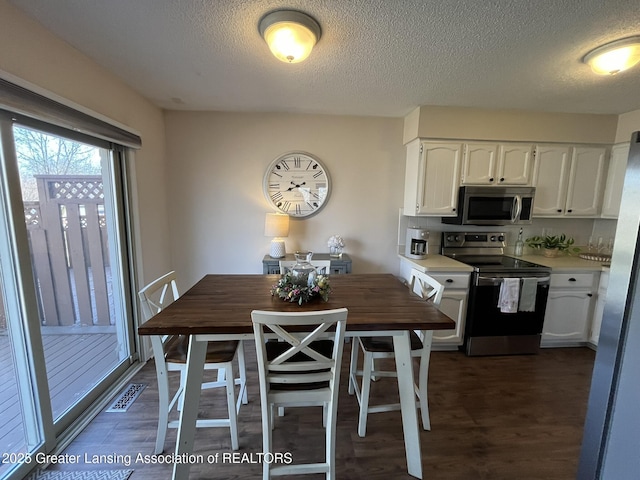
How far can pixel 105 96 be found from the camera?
1965 millimetres

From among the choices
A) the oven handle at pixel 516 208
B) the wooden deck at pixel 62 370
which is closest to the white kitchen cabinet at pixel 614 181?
the oven handle at pixel 516 208

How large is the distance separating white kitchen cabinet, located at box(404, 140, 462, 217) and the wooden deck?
10.2 ft

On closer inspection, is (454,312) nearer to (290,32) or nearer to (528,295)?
(528,295)

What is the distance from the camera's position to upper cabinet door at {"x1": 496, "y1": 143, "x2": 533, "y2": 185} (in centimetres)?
273

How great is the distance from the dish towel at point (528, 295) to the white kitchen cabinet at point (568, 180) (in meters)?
0.85

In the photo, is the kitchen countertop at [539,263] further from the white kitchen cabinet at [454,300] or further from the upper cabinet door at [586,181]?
the upper cabinet door at [586,181]

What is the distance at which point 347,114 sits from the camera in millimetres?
2914

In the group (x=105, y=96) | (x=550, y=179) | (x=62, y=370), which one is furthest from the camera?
(x=550, y=179)

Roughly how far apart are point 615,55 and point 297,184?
8.23 feet

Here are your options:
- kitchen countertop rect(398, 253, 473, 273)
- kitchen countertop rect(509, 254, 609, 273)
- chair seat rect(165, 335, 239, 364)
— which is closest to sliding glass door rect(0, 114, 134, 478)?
chair seat rect(165, 335, 239, 364)

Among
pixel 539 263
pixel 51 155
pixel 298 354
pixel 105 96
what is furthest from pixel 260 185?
pixel 539 263

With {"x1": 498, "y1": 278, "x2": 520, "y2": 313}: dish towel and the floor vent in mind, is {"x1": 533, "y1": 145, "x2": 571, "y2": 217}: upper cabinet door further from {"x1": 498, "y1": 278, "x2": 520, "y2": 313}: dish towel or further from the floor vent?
the floor vent

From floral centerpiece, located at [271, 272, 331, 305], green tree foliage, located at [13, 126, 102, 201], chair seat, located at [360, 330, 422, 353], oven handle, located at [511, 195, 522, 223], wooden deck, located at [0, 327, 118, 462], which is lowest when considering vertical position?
wooden deck, located at [0, 327, 118, 462]

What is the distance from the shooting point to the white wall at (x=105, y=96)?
1.34 m
